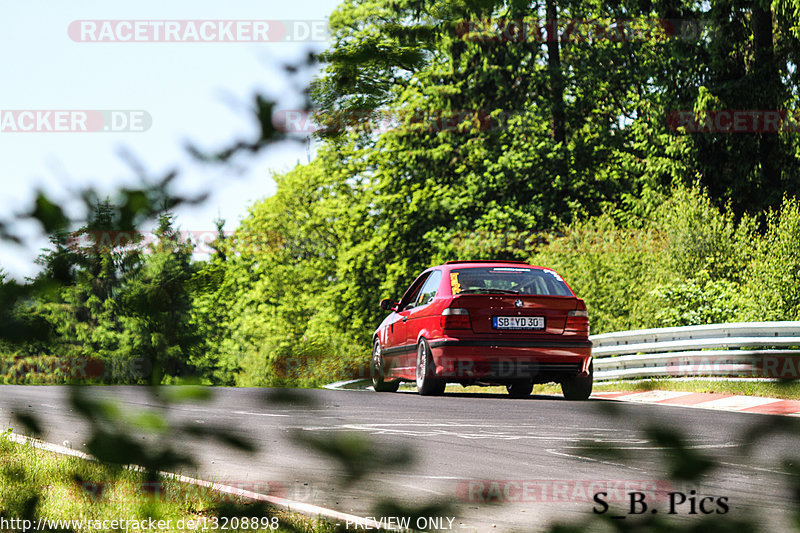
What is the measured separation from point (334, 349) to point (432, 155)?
96.7 feet

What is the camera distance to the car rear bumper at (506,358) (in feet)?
40.9

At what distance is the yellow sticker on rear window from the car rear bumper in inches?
26.2

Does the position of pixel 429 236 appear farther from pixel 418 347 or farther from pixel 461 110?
pixel 418 347

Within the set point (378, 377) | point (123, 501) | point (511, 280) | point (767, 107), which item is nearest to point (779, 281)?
point (378, 377)

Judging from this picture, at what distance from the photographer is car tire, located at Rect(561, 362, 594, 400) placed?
43.1 feet

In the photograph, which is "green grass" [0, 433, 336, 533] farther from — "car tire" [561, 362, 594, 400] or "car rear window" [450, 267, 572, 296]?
"car tire" [561, 362, 594, 400]

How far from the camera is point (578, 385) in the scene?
13.3m

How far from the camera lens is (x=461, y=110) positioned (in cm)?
3150

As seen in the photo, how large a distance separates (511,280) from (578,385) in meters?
1.55

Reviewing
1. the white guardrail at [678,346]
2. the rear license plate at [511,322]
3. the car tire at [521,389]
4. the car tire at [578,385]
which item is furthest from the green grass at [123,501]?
the car tire at [521,389]

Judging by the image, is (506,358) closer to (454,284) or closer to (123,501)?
(454,284)

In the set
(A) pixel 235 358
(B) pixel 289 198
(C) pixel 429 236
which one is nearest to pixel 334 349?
(A) pixel 235 358

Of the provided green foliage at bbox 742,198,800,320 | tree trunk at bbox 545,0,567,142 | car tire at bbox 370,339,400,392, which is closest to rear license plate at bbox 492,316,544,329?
car tire at bbox 370,339,400,392

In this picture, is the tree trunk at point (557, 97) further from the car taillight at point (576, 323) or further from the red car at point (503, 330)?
the car taillight at point (576, 323)
